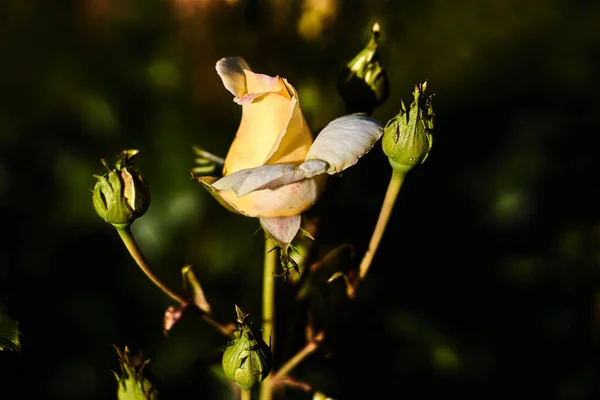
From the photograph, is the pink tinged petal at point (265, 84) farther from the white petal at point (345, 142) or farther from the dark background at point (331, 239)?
the dark background at point (331, 239)

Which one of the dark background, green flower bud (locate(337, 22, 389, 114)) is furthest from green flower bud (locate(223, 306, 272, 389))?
the dark background

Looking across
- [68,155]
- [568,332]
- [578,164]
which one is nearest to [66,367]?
[68,155]

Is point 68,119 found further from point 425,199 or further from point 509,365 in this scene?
point 509,365

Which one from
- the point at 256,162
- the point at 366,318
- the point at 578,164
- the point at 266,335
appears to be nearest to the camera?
the point at 256,162

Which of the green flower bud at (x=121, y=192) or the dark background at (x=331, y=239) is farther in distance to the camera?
the dark background at (x=331, y=239)

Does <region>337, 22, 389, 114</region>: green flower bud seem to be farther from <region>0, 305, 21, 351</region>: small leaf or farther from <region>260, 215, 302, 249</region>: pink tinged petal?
<region>0, 305, 21, 351</region>: small leaf

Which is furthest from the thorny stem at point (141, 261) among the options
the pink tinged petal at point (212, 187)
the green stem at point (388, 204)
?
the green stem at point (388, 204)

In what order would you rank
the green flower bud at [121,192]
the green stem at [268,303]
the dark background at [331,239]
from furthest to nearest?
the dark background at [331,239] < the green stem at [268,303] < the green flower bud at [121,192]
